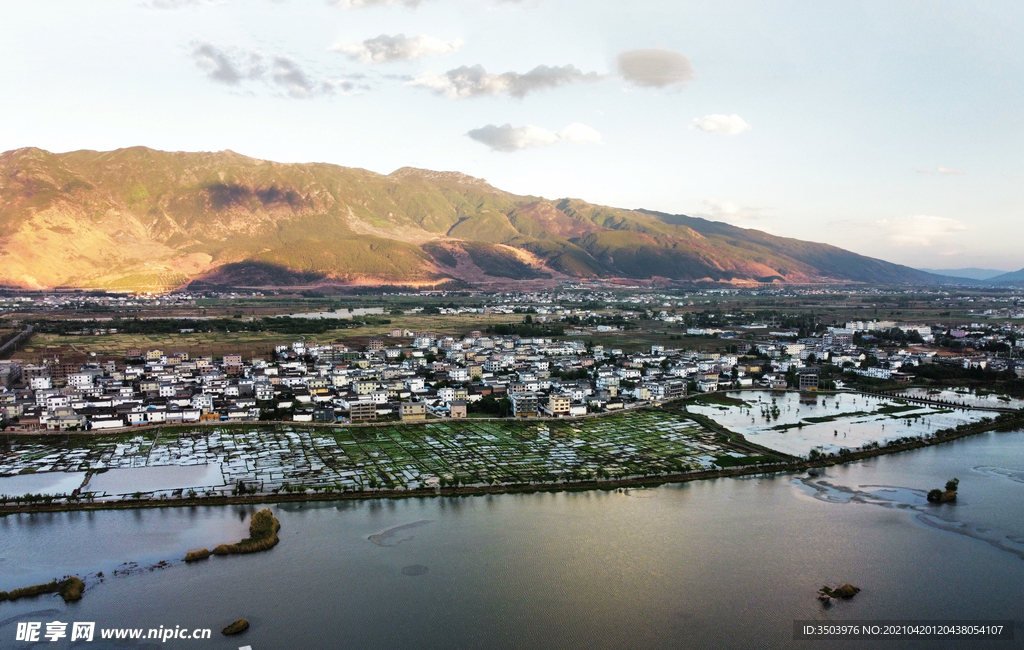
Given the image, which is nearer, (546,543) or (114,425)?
(546,543)

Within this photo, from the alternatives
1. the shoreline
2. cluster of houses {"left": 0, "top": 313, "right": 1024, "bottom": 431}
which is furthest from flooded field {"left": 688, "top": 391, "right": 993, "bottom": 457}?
cluster of houses {"left": 0, "top": 313, "right": 1024, "bottom": 431}

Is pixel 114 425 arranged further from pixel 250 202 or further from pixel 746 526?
pixel 250 202

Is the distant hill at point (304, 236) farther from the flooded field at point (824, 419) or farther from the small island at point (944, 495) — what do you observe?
the small island at point (944, 495)

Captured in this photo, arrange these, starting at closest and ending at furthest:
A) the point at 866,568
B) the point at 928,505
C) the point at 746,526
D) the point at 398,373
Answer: the point at 866,568
the point at 746,526
the point at 928,505
the point at 398,373

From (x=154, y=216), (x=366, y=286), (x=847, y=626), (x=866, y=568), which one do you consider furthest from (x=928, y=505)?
(x=154, y=216)

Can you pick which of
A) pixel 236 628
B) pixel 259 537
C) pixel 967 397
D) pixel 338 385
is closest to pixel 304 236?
pixel 338 385

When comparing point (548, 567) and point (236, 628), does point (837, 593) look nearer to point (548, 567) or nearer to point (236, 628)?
point (548, 567)

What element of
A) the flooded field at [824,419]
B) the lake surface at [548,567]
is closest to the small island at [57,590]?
the lake surface at [548,567]

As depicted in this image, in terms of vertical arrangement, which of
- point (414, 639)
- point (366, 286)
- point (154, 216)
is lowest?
point (414, 639)
